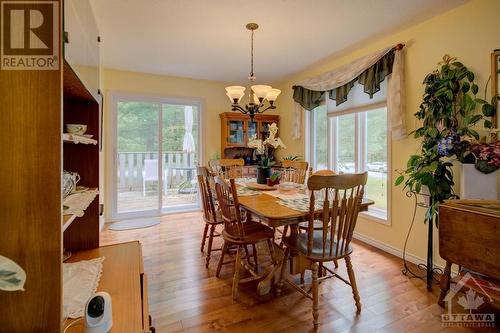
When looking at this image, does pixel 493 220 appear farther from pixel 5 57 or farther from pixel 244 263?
pixel 5 57

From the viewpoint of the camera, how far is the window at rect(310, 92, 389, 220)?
10.1 ft

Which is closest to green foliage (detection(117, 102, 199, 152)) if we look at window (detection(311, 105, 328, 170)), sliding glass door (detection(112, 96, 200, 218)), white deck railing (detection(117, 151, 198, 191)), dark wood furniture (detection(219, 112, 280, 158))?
sliding glass door (detection(112, 96, 200, 218))

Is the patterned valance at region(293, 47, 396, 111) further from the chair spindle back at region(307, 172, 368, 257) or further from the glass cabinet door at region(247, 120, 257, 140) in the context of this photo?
the chair spindle back at region(307, 172, 368, 257)

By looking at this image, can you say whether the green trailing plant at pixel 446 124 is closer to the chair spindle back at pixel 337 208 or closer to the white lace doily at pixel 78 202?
the chair spindle back at pixel 337 208

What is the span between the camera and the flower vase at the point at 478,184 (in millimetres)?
1962

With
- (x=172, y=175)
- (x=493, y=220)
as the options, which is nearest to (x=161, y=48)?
(x=172, y=175)

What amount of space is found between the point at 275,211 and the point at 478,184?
1632mm

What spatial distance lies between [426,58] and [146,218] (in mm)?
4371

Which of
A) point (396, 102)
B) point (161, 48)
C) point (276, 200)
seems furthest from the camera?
point (161, 48)

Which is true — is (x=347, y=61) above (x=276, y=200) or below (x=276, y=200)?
above

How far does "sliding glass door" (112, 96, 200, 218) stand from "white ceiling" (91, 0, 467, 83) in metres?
0.83

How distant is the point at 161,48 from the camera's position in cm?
323

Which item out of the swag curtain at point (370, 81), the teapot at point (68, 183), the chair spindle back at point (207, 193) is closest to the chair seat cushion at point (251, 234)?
the chair spindle back at point (207, 193)

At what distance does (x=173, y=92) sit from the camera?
175 inches
